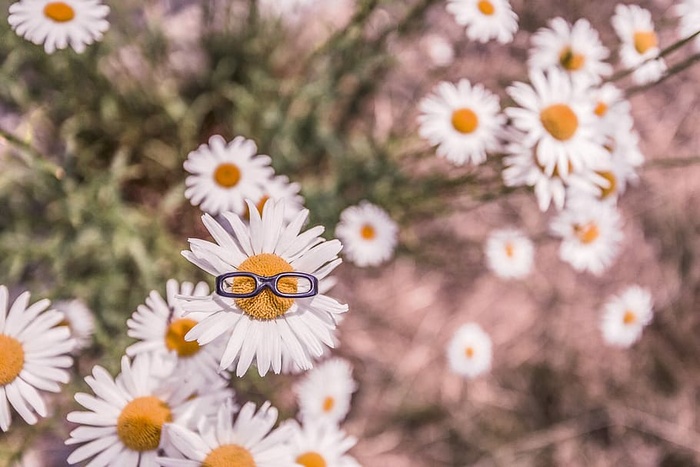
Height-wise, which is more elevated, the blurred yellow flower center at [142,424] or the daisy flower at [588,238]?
the daisy flower at [588,238]

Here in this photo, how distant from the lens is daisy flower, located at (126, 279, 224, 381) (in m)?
1.48

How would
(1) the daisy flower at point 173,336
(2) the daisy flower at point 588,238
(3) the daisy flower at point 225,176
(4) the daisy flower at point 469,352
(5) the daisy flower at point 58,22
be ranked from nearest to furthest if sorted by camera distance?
A: (1) the daisy flower at point 173,336 → (5) the daisy flower at point 58,22 → (3) the daisy flower at point 225,176 → (2) the daisy flower at point 588,238 → (4) the daisy flower at point 469,352

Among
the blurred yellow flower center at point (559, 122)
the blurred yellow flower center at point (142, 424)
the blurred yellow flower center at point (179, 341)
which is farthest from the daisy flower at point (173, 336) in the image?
the blurred yellow flower center at point (559, 122)

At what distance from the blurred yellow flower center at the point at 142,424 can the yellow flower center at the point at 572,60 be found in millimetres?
1765

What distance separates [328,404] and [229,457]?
93cm

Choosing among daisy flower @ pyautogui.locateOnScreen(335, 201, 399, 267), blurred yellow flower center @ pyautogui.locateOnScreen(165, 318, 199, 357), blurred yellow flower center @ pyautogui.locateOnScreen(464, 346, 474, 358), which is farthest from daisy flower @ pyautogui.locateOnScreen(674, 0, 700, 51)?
blurred yellow flower center @ pyautogui.locateOnScreen(165, 318, 199, 357)

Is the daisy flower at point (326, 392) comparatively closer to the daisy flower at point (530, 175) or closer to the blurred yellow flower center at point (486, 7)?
the daisy flower at point (530, 175)

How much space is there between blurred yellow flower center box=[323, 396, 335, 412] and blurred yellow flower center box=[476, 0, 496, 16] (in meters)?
1.53

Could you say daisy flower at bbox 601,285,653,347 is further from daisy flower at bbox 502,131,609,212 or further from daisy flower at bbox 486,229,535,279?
daisy flower at bbox 502,131,609,212

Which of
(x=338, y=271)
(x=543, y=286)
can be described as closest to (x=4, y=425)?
(x=338, y=271)

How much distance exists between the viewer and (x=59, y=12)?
5.57ft

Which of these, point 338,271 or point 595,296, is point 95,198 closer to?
point 338,271

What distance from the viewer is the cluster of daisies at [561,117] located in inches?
72.8

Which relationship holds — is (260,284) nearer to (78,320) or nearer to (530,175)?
(530,175)
